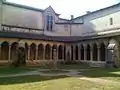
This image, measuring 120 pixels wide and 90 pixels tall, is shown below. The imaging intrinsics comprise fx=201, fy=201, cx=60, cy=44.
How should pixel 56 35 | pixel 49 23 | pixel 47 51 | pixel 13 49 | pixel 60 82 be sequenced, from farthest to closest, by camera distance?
pixel 56 35 → pixel 49 23 → pixel 47 51 → pixel 13 49 → pixel 60 82

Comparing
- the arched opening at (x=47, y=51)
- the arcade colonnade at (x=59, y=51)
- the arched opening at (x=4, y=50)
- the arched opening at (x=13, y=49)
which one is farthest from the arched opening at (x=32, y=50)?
the arched opening at (x=4, y=50)

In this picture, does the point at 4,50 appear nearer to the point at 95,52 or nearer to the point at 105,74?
the point at 95,52

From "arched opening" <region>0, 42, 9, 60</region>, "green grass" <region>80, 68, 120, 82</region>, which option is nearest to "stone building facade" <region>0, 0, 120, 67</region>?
"arched opening" <region>0, 42, 9, 60</region>

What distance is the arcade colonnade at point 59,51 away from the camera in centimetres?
2975

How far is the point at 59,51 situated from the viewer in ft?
120

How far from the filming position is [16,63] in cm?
2708

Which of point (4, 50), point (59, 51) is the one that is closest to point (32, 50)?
point (4, 50)

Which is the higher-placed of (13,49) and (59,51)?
(13,49)

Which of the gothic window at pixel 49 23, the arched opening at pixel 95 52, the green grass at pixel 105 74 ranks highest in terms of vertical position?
the gothic window at pixel 49 23

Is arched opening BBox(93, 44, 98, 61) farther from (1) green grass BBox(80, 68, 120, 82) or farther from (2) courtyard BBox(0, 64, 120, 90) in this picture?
(2) courtyard BBox(0, 64, 120, 90)

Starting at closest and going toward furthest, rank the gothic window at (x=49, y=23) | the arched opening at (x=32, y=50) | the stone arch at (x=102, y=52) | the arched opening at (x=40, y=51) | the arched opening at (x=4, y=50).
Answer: the arched opening at (x=4, y=50) < the stone arch at (x=102, y=52) < the arched opening at (x=32, y=50) < the arched opening at (x=40, y=51) < the gothic window at (x=49, y=23)

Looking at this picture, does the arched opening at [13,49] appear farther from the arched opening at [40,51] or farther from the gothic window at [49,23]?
the gothic window at [49,23]

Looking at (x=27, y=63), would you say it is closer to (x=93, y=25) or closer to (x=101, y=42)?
(x=101, y=42)

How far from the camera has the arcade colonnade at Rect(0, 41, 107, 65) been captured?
29750mm
